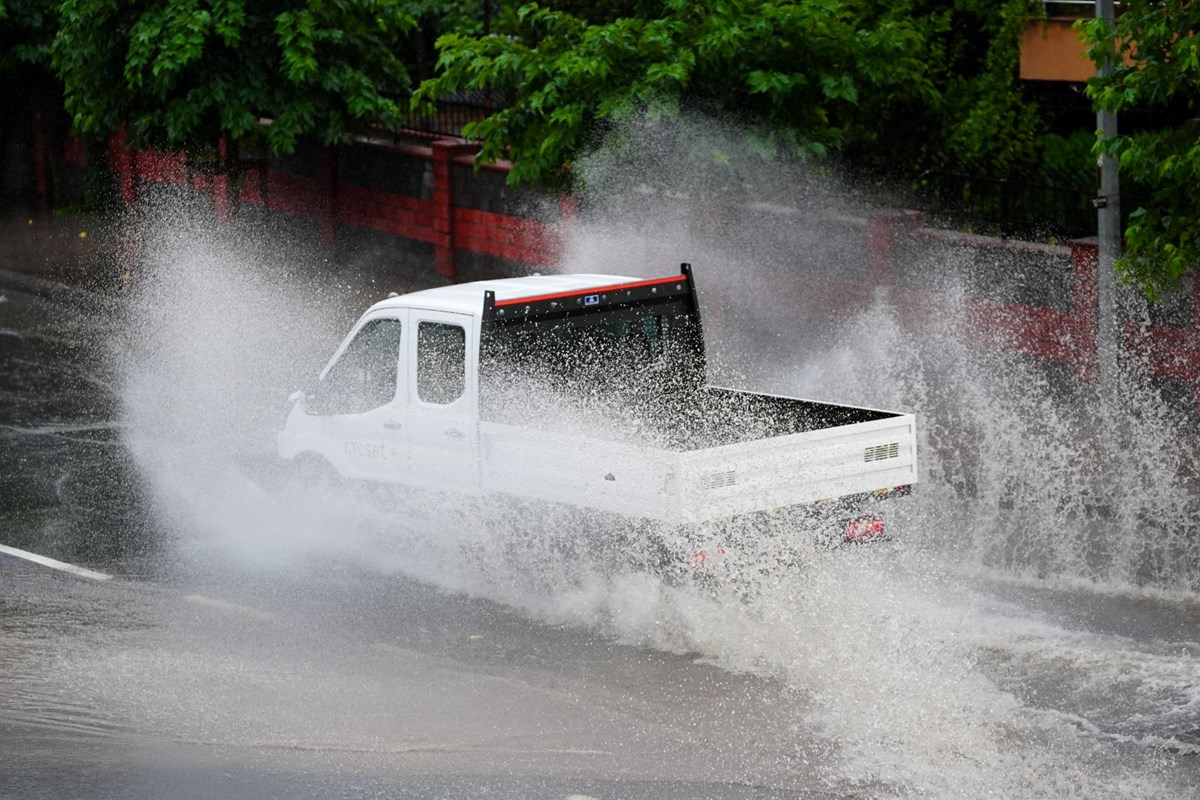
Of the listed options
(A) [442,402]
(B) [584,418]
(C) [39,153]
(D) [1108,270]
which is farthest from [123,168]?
(B) [584,418]

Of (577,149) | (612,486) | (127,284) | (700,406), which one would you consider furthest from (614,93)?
(127,284)

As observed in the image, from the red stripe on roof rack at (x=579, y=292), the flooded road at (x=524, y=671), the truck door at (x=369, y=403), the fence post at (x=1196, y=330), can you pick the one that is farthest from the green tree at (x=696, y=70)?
the truck door at (x=369, y=403)

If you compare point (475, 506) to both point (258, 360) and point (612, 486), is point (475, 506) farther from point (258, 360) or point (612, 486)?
point (258, 360)

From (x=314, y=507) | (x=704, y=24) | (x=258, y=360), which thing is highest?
(x=704, y=24)

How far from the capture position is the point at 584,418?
10312mm

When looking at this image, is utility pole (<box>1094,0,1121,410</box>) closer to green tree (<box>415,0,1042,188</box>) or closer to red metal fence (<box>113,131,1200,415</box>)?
red metal fence (<box>113,131,1200,415</box>)

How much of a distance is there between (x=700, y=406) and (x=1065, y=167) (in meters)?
8.07

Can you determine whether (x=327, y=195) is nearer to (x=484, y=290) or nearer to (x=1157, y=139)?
(x=484, y=290)

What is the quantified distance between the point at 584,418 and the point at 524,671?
1934 mm

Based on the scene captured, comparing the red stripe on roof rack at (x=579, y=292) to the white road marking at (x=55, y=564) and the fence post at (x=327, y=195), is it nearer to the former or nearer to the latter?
the white road marking at (x=55, y=564)

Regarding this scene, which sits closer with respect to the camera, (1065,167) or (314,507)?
(314,507)

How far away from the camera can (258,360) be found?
17422 millimetres

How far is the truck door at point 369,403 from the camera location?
10.7m

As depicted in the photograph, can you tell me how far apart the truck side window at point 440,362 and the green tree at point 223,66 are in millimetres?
10026
